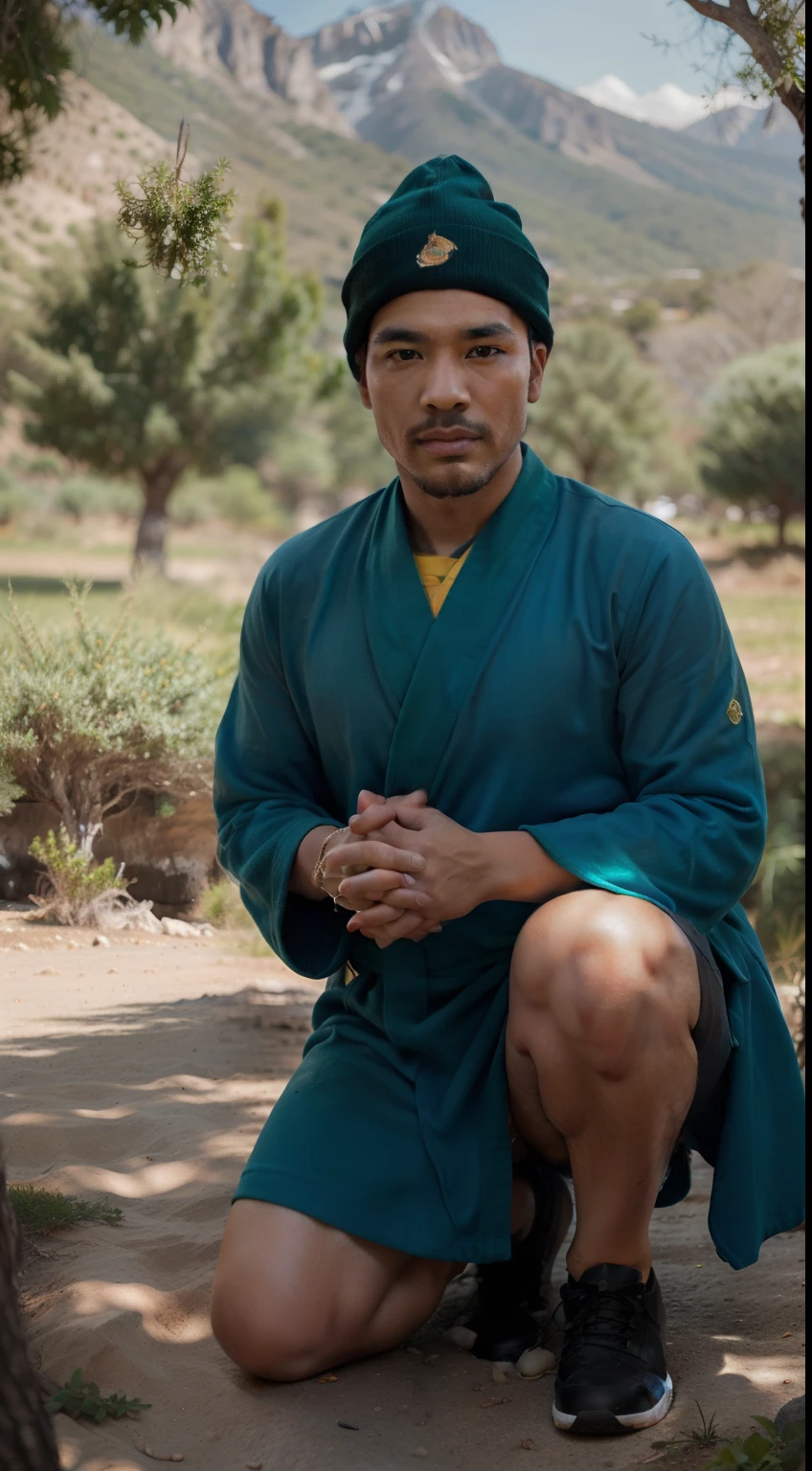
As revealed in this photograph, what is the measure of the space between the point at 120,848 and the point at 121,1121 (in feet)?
1.74

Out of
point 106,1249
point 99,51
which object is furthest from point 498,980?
point 99,51

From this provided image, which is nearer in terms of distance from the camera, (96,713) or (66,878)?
(66,878)

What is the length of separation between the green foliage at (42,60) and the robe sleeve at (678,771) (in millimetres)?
1356

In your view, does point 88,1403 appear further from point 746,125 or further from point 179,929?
point 746,125

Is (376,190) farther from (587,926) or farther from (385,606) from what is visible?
(587,926)

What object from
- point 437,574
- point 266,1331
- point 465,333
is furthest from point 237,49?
point 266,1331

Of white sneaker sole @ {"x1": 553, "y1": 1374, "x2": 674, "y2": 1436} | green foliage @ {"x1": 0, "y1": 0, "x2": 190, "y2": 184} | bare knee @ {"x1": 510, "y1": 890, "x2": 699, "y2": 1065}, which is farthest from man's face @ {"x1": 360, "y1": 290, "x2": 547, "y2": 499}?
white sneaker sole @ {"x1": 553, "y1": 1374, "x2": 674, "y2": 1436}

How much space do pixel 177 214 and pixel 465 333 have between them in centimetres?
62

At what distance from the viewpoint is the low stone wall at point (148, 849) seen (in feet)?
7.51

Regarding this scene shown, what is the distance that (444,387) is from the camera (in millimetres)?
1878

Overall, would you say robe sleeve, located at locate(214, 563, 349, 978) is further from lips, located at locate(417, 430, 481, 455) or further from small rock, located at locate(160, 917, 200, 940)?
small rock, located at locate(160, 917, 200, 940)

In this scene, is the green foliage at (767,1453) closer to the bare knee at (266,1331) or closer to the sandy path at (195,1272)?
the sandy path at (195,1272)

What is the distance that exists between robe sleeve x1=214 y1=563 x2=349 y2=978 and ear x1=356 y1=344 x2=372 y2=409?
310mm

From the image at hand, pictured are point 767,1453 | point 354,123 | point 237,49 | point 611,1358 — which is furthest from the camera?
point 354,123
